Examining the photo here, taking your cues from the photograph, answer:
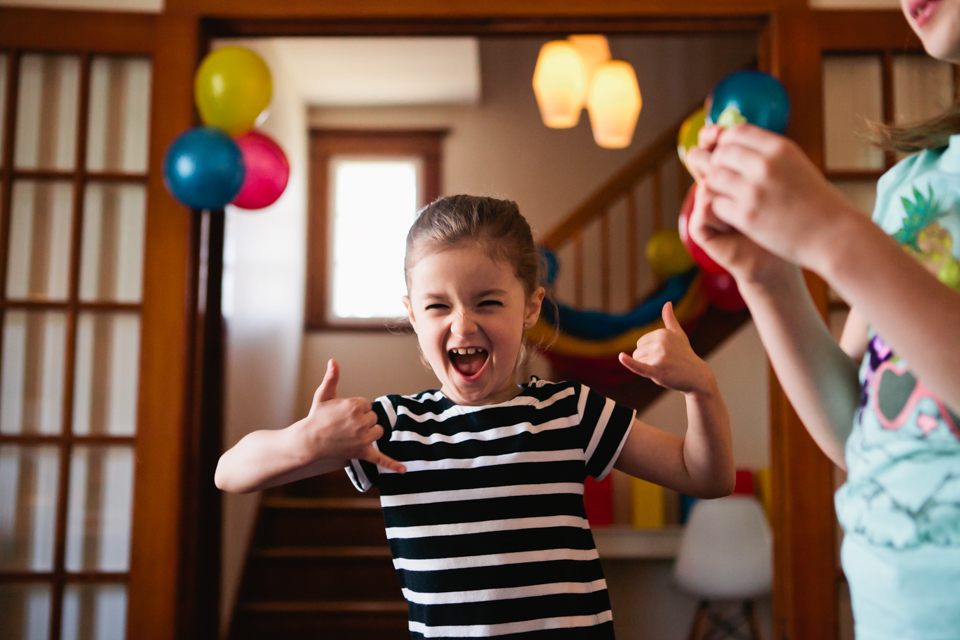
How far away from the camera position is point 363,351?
515 centimetres

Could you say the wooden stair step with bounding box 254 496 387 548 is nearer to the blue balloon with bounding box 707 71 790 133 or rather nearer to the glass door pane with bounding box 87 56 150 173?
the glass door pane with bounding box 87 56 150 173

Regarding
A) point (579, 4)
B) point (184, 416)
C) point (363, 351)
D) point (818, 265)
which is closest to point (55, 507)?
point (184, 416)

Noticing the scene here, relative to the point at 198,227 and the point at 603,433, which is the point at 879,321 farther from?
the point at 198,227

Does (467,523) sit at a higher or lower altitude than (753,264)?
lower

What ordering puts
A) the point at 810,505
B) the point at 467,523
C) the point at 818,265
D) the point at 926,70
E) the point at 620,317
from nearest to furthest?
the point at 818,265, the point at 467,523, the point at 810,505, the point at 926,70, the point at 620,317

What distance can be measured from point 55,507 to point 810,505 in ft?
7.37

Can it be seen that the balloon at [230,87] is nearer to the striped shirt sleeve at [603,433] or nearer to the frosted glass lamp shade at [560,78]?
the frosted glass lamp shade at [560,78]

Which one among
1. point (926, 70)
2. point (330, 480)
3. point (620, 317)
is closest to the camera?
point (926, 70)

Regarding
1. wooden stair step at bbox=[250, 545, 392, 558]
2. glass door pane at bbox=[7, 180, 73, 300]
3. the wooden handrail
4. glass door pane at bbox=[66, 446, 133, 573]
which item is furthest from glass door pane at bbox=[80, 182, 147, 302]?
the wooden handrail

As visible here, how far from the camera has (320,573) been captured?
3.76 metres

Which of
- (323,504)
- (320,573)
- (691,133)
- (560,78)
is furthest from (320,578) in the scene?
(691,133)

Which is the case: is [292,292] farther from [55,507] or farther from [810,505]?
[810,505]

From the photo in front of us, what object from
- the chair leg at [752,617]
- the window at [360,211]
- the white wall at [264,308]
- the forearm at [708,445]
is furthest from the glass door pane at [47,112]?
the chair leg at [752,617]

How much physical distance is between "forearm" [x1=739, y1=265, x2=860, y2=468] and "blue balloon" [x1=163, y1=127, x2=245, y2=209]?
1680mm
